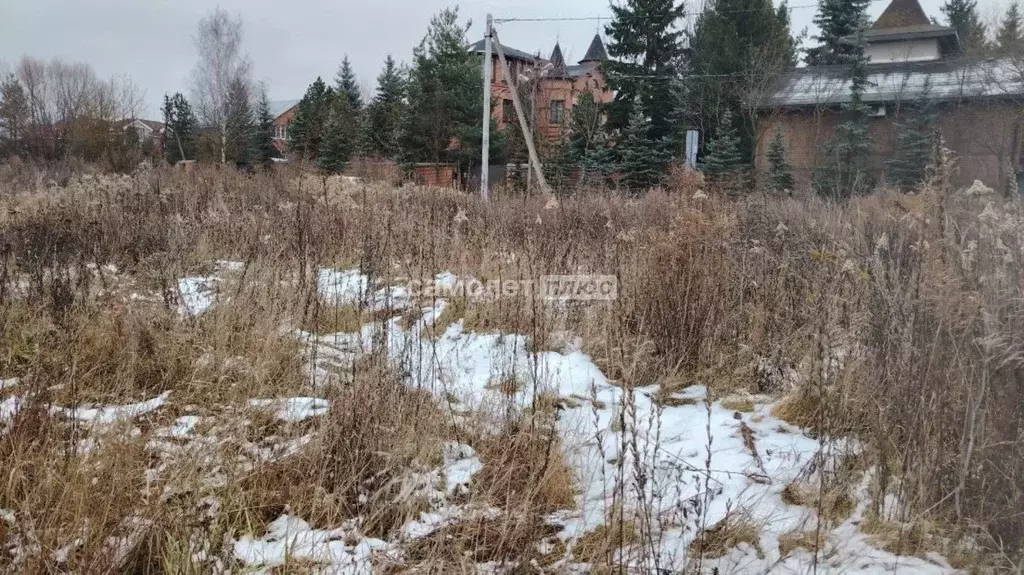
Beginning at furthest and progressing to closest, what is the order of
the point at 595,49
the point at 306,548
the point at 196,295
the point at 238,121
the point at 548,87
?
the point at 595,49 < the point at 238,121 < the point at 548,87 < the point at 196,295 < the point at 306,548

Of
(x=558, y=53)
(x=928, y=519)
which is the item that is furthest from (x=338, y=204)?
(x=558, y=53)

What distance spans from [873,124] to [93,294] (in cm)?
1935

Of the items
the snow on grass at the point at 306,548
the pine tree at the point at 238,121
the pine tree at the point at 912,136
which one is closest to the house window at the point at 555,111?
the pine tree at the point at 912,136

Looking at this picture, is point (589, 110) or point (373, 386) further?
point (589, 110)

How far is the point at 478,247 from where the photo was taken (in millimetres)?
5922

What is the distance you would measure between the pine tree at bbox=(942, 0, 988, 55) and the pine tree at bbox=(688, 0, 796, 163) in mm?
4693

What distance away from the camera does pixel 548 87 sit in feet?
81.2

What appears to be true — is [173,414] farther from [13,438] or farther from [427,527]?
[427,527]

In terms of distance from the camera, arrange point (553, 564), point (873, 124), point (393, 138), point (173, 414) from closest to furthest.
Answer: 1. point (553, 564)
2. point (173, 414)
3. point (873, 124)
4. point (393, 138)

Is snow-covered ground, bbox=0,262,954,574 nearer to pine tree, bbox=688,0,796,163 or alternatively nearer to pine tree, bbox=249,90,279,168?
pine tree, bbox=688,0,796,163

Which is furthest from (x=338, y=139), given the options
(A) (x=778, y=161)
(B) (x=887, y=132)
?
(B) (x=887, y=132)

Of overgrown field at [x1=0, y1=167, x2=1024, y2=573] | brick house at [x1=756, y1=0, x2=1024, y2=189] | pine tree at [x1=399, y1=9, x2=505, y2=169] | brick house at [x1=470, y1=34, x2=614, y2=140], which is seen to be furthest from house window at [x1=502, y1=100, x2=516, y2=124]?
overgrown field at [x1=0, y1=167, x2=1024, y2=573]

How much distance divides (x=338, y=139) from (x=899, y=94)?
19455 mm

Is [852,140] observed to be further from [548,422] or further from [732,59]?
[548,422]
